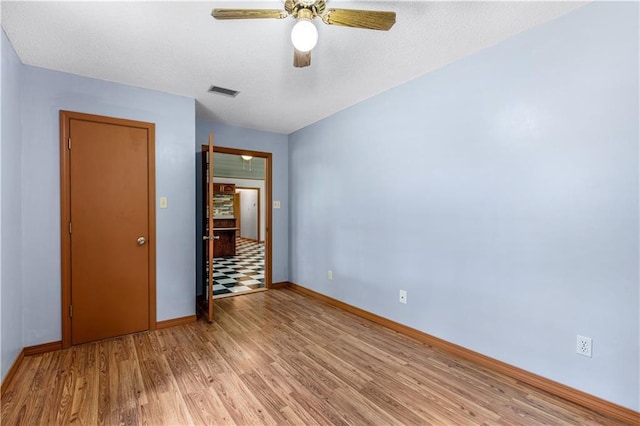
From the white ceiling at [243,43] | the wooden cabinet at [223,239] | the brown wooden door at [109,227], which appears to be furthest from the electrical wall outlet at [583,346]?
the wooden cabinet at [223,239]

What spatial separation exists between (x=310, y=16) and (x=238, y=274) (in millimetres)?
4958

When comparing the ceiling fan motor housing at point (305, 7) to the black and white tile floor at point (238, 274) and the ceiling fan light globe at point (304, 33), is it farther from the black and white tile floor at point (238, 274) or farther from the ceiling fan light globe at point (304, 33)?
the black and white tile floor at point (238, 274)

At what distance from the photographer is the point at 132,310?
9.97ft

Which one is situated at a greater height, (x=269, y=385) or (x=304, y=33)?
(x=304, y=33)

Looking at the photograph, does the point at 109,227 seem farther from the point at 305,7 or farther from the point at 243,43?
the point at 305,7

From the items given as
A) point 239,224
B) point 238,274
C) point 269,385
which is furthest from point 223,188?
point 269,385

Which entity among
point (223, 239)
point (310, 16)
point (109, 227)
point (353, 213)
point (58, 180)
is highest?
point (310, 16)

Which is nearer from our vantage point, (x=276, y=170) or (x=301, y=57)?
(x=301, y=57)

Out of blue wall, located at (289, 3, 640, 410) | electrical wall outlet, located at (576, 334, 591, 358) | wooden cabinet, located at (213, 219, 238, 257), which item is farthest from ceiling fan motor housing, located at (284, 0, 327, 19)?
wooden cabinet, located at (213, 219, 238, 257)

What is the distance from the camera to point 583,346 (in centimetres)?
191

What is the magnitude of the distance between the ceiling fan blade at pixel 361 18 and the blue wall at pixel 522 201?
1.21 m

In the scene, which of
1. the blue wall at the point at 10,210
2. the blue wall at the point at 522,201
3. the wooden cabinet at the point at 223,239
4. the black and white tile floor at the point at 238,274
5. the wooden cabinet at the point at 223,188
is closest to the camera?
the blue wall at the point at 522,201

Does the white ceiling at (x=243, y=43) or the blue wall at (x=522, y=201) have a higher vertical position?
the white ceiling at (x=243, y=43)

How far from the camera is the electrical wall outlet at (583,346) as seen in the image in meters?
1.89
